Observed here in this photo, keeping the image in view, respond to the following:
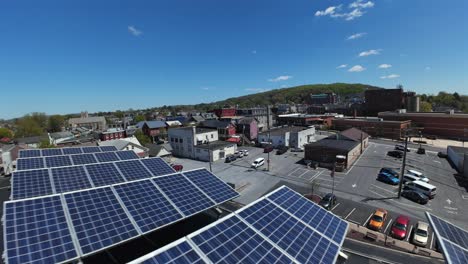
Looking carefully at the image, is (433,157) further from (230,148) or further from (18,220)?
(18,220)

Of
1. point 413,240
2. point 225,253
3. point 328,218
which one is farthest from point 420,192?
point 225,253

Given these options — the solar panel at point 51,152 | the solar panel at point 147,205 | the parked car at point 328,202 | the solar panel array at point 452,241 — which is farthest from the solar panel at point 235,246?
the solar panel at point 51,152

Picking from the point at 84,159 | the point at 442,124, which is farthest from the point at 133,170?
the point at 442,124

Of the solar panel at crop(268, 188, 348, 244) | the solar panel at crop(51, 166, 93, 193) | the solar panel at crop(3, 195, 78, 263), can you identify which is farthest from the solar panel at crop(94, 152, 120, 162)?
the solar panel at crop(268, 188, 348, 244)

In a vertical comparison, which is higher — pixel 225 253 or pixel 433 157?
pixel 225 253

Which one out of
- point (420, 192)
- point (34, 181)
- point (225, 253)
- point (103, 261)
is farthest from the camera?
point (420, 192)

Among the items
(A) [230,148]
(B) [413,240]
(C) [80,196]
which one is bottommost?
(B) [413,240]
